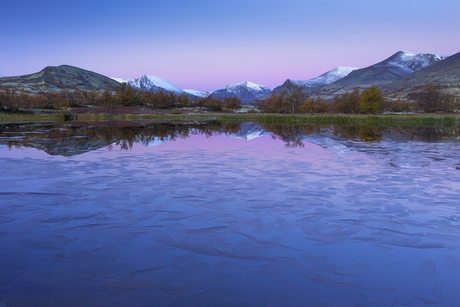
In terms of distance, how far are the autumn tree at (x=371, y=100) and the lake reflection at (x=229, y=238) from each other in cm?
6383

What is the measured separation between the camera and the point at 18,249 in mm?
4105

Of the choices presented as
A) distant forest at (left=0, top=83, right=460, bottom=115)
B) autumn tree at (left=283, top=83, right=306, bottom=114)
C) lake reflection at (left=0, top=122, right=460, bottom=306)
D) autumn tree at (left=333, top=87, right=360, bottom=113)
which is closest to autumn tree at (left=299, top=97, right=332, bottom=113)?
distant forest at (left=0, top=83, right=460, bottom=115)

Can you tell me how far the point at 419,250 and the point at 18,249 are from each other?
5544mm

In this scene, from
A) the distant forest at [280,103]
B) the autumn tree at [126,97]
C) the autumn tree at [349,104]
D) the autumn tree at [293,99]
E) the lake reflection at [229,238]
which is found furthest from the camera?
the autumn tree at [126,97]

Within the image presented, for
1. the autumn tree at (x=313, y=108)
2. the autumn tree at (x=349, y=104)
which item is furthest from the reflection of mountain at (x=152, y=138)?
the autumn tree at (x=313, y=108)

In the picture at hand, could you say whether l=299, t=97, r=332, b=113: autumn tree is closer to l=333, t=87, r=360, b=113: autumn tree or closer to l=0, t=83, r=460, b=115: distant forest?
l=0, t=83, r=460, b=115: distant forest

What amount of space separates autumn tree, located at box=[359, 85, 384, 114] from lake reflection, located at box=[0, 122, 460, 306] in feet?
209

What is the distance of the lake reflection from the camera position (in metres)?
3.20

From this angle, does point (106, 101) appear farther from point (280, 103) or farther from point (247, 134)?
point (247, 134)

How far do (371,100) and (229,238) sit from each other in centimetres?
7213

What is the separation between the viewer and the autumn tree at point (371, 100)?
6644cm

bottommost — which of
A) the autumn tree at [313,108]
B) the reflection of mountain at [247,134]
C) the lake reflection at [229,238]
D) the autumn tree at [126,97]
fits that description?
the lake reflection at [229,238]

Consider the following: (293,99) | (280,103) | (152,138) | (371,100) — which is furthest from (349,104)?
(152,138)

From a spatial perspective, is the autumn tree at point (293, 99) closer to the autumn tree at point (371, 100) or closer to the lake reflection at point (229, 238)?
the autumn tree at point (371, 100)
